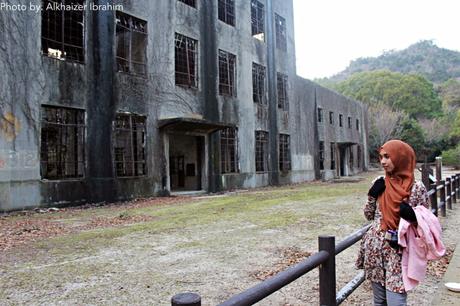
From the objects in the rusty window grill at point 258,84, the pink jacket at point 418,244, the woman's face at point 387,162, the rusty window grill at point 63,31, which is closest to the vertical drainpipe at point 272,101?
the rusty window grill at point 258,84

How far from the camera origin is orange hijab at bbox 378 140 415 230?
122 inches

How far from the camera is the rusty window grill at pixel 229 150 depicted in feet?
61.3

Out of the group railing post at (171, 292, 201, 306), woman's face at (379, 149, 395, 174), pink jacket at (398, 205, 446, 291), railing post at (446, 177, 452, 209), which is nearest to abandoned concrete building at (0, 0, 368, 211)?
railing post at (446, 177, 452, 209)

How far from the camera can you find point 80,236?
7.47 meters

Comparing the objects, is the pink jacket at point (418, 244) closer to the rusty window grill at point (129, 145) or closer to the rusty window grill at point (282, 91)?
the rusty window grill at point (129, 145)

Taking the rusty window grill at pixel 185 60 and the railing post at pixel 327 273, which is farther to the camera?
the rusty window grill at pixel 185 60

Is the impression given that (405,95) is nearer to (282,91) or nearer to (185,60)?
(282,91)

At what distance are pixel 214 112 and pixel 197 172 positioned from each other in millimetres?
2801

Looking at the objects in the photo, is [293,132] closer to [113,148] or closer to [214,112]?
[214,112]

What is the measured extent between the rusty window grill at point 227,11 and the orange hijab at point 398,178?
56.8 feet

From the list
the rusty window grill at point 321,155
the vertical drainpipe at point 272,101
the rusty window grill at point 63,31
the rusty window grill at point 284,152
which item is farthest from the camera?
the rusty window grill at point 321,155

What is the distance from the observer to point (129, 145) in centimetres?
1396

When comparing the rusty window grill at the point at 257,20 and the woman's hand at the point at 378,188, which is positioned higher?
the rusty window grill at the point at 257,20

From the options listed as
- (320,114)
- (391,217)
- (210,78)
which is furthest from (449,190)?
(320,114)
